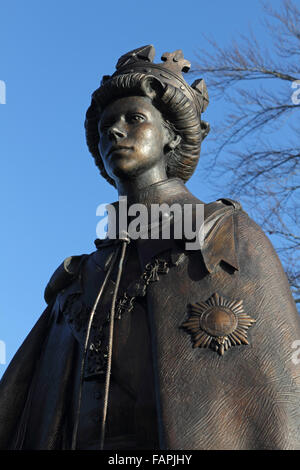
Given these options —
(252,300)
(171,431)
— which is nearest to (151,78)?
(252,300)

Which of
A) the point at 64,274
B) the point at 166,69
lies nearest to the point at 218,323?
the point at 64,274

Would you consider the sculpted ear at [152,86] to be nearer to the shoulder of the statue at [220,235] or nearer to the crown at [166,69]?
the crown at [166,69]

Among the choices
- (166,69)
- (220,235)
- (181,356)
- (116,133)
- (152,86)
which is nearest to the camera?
(181,356)

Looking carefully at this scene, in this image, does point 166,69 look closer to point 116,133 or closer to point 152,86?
point 152,86

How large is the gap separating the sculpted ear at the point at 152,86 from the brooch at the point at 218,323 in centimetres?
116

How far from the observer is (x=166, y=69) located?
4285 mm

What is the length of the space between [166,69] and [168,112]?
24 cm

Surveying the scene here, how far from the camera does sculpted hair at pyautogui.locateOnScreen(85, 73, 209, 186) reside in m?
4.14

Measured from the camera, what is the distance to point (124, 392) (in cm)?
347

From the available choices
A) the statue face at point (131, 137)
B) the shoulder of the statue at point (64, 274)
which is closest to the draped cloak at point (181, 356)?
the shoulder of the statue at point (64, 274)

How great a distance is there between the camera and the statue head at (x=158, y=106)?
162 inches

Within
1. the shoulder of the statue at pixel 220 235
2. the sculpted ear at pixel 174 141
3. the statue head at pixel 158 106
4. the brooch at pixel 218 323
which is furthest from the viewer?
the sculpted ear at pixel 174 141
